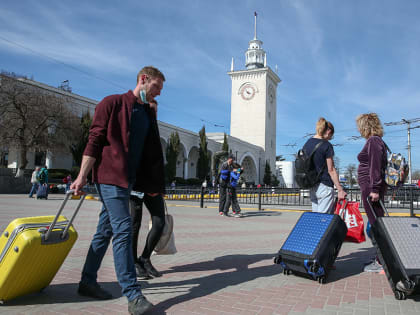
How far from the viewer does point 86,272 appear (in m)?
2.87

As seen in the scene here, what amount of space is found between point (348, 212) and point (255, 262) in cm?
131

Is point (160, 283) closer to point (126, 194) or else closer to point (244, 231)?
point (126, 194)

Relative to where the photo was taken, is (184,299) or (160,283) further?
(160,283)

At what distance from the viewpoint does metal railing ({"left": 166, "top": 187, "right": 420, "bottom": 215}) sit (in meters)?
12.2

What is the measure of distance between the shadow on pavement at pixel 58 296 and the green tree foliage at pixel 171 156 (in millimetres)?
37204

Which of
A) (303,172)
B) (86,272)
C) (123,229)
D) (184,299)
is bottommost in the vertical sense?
(184,299)

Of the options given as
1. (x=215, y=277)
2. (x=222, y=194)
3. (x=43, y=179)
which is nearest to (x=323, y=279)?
(x=215, y=277)

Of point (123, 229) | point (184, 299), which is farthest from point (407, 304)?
point (123, 229)

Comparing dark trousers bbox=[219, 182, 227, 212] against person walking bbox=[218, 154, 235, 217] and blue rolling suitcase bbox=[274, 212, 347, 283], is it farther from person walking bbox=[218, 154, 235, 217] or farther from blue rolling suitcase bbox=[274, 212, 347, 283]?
blue rolling suitcase bbox=[274, 212, 347, 283]

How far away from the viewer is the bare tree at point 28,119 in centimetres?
2362

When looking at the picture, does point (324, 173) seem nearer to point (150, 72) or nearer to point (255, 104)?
point (150, 72)

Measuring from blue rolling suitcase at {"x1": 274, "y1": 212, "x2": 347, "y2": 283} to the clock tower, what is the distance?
69.4 meters

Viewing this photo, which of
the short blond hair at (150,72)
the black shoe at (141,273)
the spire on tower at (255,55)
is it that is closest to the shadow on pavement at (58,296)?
the black shoe at (141,273)

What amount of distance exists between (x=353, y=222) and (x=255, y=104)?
71251mm
